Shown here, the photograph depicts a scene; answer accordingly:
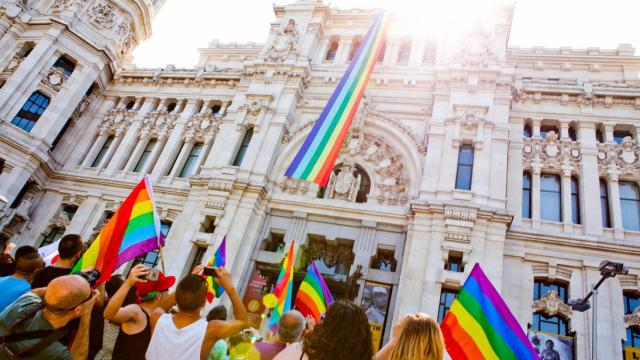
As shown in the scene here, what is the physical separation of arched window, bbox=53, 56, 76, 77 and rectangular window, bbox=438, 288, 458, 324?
2597cm

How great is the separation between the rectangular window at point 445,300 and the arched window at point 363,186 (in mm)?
5678

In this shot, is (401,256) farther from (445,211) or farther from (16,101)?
(16,101)

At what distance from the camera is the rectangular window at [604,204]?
16.8 meters

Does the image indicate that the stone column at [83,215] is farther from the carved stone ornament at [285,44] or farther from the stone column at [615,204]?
the stone column at [615,204]

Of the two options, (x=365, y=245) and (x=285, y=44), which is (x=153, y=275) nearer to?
(x=365, y=245)

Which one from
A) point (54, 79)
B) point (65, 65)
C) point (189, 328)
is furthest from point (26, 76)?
point (189, 328)

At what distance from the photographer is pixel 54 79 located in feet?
84.1

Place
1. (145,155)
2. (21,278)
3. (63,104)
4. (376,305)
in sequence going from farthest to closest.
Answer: (145,155), (63,104), (376,305), (21,278)

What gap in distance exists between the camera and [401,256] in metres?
17.0

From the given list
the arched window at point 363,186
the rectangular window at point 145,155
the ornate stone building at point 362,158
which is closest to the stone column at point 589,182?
the ornate stone building at point 362,158

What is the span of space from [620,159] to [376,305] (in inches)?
485

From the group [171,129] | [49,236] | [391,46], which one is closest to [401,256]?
[391,46]

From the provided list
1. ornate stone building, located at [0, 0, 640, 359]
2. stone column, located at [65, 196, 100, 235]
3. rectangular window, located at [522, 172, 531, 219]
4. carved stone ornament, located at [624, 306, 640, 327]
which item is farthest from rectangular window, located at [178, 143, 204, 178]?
carved stone ornament, located at [624, 306, 640, 327]

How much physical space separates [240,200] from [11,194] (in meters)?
13.4
